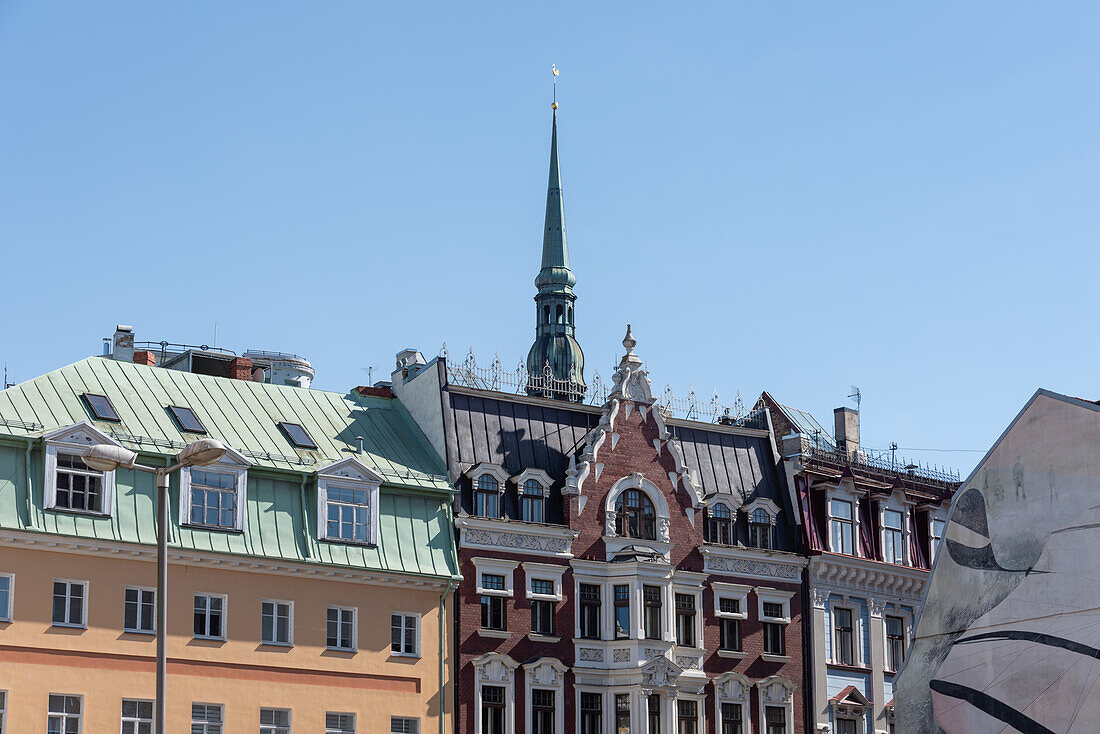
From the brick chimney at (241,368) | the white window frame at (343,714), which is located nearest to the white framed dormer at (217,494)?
the white window frame at (343,714)

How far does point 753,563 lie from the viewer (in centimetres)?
6469

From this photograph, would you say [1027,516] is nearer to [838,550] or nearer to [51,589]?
[838,550]

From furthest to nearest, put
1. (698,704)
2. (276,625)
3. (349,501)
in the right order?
1. (698,704)
2. (349,501)
3. (276,625)

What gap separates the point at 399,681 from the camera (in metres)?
56.3

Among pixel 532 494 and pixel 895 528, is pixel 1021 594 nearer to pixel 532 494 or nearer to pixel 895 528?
pixel 895 528

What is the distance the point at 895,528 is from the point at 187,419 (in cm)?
2904

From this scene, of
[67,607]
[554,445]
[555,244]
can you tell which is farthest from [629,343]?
[555,244]

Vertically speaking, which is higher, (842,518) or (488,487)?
A: (842,518)

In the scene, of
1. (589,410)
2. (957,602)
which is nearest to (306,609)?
(589,410)

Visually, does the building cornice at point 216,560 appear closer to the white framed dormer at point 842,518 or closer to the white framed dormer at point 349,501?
the white framed dormer at point 349,501

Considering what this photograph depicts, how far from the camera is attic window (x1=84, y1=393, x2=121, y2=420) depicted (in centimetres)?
5484

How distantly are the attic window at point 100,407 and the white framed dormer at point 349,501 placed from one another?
675 centimetres

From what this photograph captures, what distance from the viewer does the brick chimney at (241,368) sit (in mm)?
64562

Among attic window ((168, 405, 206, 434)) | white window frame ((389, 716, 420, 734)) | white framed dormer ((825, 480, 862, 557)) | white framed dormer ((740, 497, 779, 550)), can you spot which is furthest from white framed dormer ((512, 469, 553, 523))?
white framed dormer ((825, 480, 862, 557))
